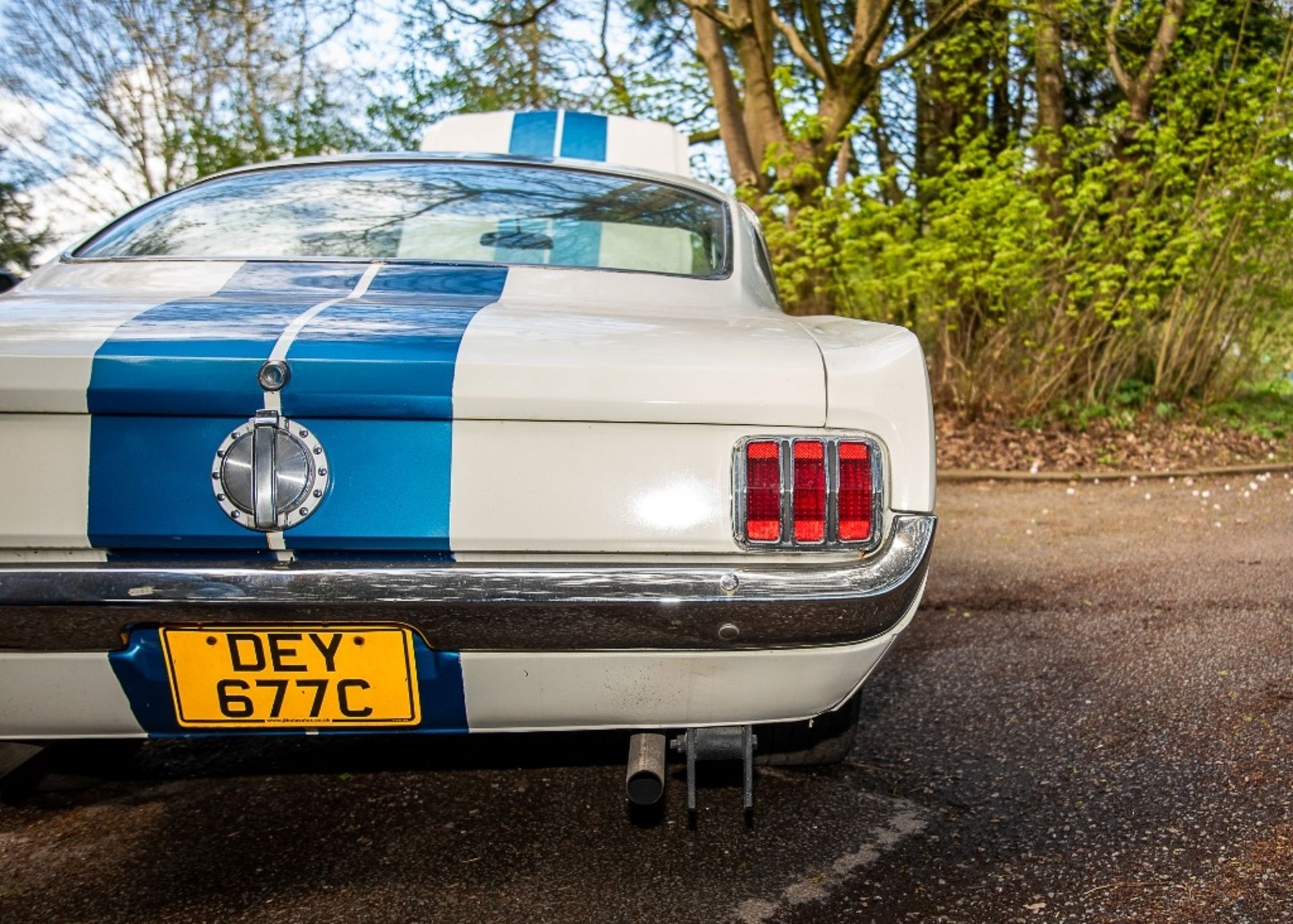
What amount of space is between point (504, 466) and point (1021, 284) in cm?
713

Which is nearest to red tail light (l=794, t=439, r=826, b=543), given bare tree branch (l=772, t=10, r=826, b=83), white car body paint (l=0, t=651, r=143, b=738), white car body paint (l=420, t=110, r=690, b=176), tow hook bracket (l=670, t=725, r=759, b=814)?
tow hook bracket (l=670, t=725, r=759, b=814)

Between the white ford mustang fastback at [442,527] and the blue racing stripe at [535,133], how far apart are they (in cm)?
A: 466

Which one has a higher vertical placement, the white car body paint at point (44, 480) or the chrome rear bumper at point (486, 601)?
the white car body paint at point (44, 480)

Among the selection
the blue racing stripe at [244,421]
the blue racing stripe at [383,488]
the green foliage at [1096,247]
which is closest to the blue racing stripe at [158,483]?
the blue racing stripe at [244,421]

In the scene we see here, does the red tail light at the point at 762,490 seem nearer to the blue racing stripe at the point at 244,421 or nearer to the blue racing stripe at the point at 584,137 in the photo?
the blue racing stripe at the point at 244,421

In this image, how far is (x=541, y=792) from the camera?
7.98 feet

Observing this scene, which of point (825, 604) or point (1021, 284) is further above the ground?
point (825, 604)

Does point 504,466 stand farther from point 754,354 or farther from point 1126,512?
point 1126,512

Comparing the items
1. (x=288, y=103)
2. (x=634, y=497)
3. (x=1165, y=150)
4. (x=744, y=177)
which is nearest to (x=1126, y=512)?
(x=1165, y=150)

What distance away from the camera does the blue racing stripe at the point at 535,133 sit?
6203 millimetres

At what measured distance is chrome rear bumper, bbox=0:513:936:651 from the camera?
62.7 inches

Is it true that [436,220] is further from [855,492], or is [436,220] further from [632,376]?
[855,492]

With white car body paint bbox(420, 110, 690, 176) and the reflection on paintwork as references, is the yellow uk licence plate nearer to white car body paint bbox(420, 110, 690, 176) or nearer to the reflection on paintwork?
the reflection on paintwork

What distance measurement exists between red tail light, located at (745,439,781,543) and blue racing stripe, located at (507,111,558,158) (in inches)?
191
